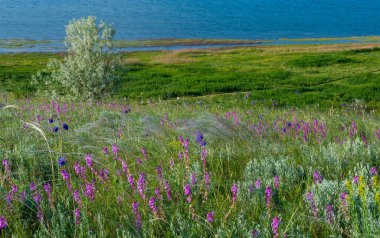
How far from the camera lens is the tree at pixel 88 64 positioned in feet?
65.9

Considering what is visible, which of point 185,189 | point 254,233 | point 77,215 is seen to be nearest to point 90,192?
point 77,215

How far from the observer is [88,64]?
800 inches

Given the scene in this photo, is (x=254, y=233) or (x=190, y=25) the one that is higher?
(x=190, y=25)

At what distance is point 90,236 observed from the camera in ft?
8.31

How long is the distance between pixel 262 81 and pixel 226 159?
30.5 metres

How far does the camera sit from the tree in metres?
20.1

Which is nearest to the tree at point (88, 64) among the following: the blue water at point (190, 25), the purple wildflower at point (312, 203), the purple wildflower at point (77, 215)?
the purple wildflower at point (77, 215)

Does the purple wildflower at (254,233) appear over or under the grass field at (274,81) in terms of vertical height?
over

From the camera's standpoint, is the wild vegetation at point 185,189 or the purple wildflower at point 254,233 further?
the wild vegetation at point 185,189

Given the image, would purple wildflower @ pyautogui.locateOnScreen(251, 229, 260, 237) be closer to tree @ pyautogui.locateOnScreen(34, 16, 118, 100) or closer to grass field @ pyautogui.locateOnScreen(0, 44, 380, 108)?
tree @ pyautogui.locateOnScreen(34, 16, 118, 100)

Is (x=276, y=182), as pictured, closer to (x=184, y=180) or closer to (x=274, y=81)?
(x=184, y=180)

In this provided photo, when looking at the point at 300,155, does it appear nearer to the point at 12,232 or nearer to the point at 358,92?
the point at 12,232

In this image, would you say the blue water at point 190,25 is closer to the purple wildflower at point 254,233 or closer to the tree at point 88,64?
the tree at point 88,64

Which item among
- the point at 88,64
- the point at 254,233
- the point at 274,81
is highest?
the point at 254,233
